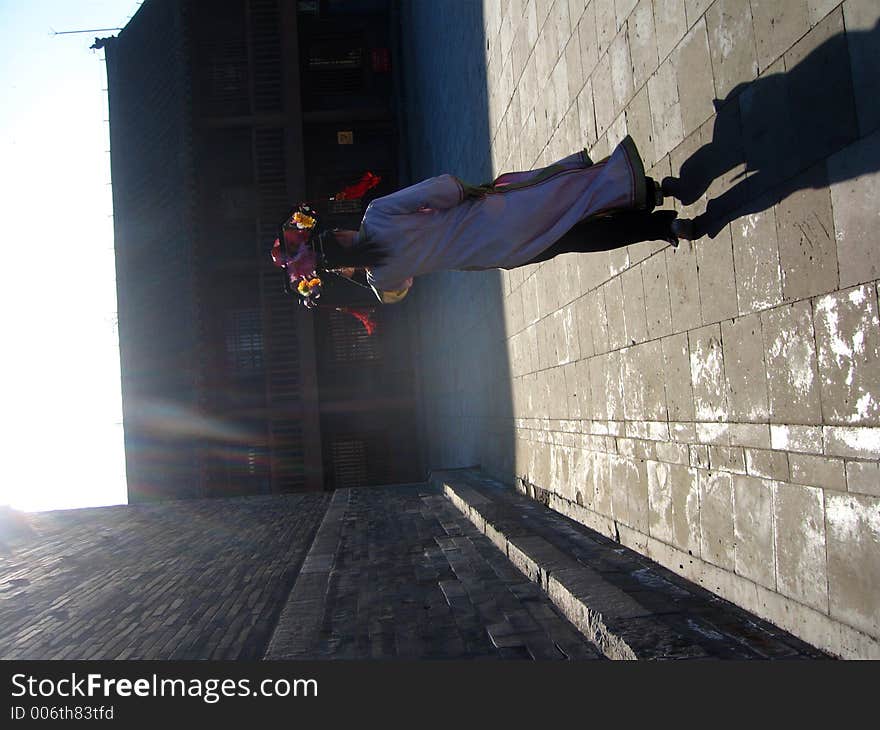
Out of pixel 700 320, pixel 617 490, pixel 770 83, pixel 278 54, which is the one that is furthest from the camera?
pixel 278 54

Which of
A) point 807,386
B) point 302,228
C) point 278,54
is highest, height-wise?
point 278,54

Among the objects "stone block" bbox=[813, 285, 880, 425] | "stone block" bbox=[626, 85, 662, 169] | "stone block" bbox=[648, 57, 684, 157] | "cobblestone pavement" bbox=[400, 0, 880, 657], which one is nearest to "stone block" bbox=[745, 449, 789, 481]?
"cobblestone pavement" bbox=[400, 0, 880, 657]

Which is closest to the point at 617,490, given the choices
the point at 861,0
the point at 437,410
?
the point at 861,0

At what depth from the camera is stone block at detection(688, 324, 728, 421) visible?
3.85 metres

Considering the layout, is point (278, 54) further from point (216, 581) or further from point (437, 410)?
point (216, 581)

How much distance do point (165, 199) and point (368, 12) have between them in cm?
654

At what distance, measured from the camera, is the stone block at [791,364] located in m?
3.08

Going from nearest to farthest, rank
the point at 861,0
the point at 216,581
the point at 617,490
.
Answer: the point at 861,0
the point at 617,490
the point at 216,581

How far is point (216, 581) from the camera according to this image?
8281 mm

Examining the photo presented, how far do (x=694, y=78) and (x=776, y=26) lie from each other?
0.80 m

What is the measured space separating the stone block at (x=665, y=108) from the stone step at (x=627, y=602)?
2437 millimetres

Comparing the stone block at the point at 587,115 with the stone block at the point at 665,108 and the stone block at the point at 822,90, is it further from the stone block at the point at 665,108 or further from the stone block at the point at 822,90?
the stone block at the point at 822,90

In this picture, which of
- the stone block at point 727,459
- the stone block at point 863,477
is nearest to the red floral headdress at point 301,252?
the stone block at point 727,459

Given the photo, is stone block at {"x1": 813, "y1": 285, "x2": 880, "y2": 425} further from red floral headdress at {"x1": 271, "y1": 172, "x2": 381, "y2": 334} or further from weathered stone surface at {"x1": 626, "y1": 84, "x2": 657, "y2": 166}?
red floral headdress at {"x1": 271, "y1": 172, "x2": 381, "y2": 334}
